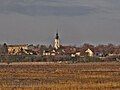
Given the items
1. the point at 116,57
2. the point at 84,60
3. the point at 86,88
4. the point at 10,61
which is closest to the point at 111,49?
the point at 116,57

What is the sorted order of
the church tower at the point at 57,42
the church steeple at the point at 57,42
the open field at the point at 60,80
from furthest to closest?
the church tower at the point at 57,42
the church steeple at the point at 57,42
the open field at the point at 60,80

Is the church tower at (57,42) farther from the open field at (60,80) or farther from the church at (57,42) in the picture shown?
A: the open field at (60,80)

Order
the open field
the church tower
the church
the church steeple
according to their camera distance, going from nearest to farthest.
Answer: the open field, the church, the church steeple, the church tower

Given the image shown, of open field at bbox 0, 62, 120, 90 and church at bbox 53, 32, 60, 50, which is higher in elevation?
open field at bbox 0, 62, 120, 90

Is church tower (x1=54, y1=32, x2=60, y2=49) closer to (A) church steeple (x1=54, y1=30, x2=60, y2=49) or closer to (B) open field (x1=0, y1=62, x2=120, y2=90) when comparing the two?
(A) church steeple (x1=54, y1=30, x2=60, y2=49)

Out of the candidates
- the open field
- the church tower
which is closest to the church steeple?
the church tower

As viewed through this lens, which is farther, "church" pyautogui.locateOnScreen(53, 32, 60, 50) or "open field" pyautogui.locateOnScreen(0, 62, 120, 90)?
"church" pyautogui.locateOnScreen(53, 32, 60, 50)

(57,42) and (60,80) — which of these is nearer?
(60,80)

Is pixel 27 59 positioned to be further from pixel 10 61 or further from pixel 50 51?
pixel 50 51

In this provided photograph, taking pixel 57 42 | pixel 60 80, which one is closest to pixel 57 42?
Result: pixel 57 42

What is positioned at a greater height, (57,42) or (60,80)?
(60,80)

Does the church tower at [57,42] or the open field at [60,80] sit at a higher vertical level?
the open field at [60,80]

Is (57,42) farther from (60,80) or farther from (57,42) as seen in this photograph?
(60,80)

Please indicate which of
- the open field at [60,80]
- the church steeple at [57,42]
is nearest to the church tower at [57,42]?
the church steeple at [57,42]
